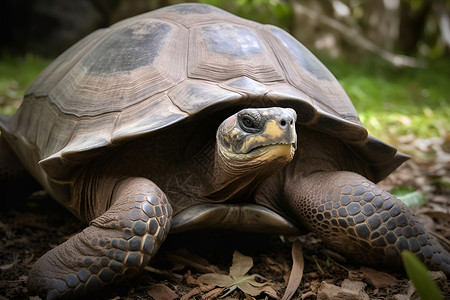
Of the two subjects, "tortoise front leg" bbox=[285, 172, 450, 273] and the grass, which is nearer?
"tortoise front leg" bbox=[285, 172, 450, 273]

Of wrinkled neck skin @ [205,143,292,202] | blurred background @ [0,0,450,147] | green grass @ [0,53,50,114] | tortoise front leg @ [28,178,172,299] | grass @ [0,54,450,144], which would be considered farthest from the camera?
blurred background @ [0,0,450,147]

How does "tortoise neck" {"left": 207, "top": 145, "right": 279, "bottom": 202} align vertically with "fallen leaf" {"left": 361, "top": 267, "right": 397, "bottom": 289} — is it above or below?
above

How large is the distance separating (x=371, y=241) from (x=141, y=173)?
1.19m

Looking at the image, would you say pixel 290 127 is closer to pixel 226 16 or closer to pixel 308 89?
pixel 308 89

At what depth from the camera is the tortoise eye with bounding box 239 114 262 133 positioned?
194 cm

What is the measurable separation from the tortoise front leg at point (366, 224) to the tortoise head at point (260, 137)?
1.25 feet

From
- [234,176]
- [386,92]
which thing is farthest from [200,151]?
[386,92]

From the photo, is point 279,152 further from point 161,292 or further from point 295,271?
point 161,292

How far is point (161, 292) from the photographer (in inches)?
79.6

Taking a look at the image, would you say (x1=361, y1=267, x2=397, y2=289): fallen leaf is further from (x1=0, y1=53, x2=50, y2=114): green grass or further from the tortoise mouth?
(x1=0, y1=53, x2=50, y2=114): green grass

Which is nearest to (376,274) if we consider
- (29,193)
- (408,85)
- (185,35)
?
(185,35)

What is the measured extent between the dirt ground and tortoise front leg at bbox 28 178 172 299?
152 mm

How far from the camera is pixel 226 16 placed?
284 cm

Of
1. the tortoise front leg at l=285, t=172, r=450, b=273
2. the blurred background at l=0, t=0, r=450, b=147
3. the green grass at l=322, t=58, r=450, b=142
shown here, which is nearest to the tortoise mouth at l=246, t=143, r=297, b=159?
the tortoise front leg at l=285, t=172, r=450, b=273
